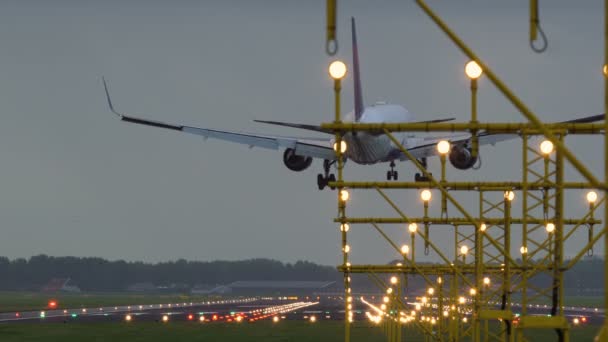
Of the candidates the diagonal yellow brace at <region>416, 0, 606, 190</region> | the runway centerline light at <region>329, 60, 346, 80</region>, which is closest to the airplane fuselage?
the runway centerline light at <region>329, 60, 346, 80</region>

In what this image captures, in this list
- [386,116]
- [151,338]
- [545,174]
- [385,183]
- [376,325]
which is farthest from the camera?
[376,325]

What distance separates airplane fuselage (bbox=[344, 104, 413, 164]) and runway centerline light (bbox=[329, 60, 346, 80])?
50.7 metres

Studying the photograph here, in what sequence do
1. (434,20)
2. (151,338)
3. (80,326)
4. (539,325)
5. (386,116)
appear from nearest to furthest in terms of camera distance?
(434,20) → (539,325) → (151,338) → (386,116) → (80,326)

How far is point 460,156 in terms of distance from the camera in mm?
69938

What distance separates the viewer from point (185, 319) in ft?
349

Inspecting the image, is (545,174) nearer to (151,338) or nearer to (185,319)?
(151,338)

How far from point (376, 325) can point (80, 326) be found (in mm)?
25460

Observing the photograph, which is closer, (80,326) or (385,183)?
(385,183)

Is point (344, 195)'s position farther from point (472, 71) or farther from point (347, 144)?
point (347, 144)

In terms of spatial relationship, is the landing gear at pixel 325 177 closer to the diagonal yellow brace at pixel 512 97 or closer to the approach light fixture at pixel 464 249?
the approach light fixture at pixel 464 249

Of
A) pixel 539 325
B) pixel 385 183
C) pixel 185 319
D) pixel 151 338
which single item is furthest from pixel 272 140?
pixel 539 325

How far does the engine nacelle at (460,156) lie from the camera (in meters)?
69.7

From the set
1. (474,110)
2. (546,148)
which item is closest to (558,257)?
(474,110)

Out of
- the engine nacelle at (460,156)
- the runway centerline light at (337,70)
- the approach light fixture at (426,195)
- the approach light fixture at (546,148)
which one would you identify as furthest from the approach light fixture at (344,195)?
the engine nacelle at (460,156)
